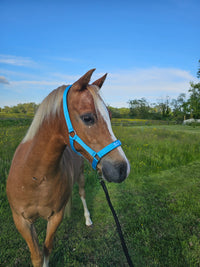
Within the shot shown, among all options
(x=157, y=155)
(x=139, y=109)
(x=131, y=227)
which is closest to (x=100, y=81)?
(x=131, y=227)

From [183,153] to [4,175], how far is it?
23.2ft

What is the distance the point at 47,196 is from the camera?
1.67 metres

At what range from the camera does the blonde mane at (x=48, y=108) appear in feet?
4.84

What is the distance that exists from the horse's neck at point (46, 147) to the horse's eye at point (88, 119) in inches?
10.1

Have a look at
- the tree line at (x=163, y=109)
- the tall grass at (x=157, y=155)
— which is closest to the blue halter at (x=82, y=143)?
the tall grass at (x=157, y=155)

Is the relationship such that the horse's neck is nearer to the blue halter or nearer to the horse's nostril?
the blue halter

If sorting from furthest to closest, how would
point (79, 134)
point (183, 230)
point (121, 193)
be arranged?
1. point (121, 193)
2. point (183, 230)
3. point (79, 134)

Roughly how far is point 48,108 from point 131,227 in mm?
2799

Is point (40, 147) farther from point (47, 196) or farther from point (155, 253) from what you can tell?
point (155, 253)

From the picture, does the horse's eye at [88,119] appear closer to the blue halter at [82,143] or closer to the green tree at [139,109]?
the blue halter at [82,143]

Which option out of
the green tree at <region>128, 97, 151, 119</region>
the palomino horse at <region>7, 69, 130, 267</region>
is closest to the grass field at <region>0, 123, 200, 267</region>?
the palomino horse at <region>7, 69, 130, 267</region>

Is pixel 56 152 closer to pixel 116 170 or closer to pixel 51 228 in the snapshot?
pixel 116 170

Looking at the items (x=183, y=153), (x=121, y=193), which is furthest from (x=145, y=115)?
(x=121, y=193)

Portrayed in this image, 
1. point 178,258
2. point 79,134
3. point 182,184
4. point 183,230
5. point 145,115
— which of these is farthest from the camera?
point 145,115
